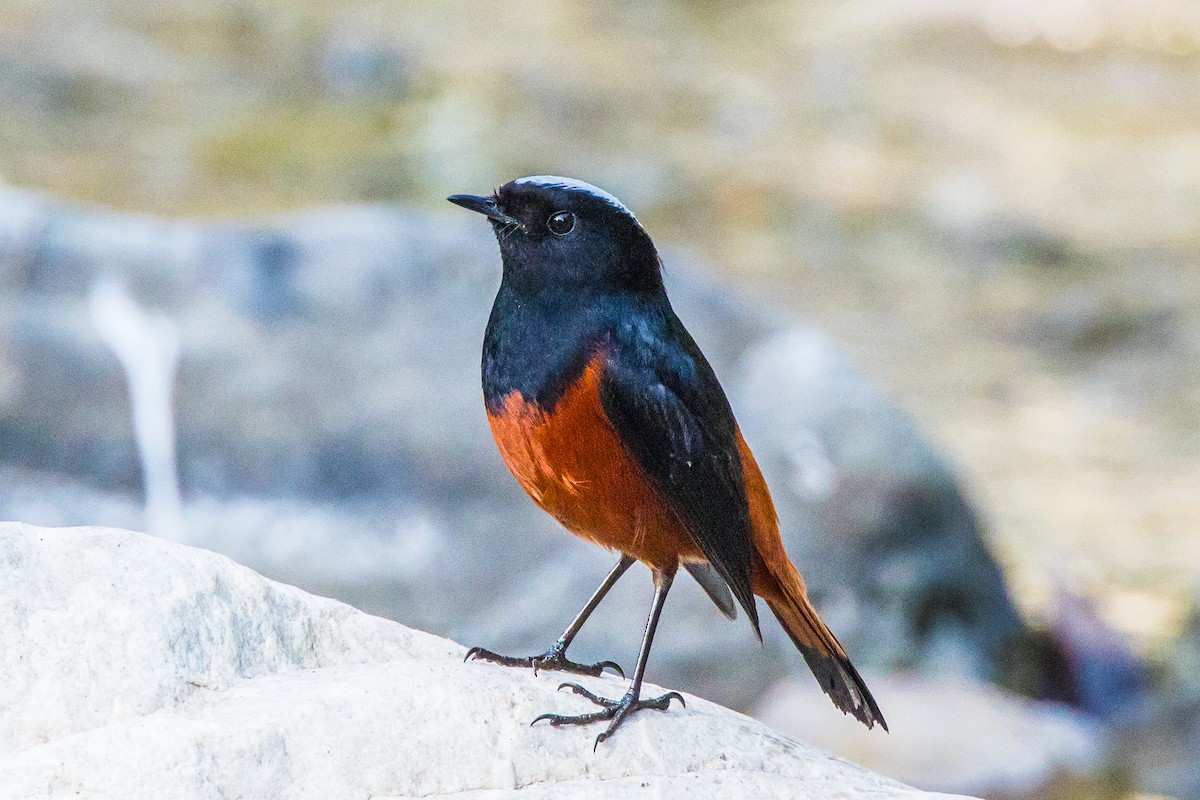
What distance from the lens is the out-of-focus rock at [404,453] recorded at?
704 cm

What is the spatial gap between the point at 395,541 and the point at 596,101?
408 inches

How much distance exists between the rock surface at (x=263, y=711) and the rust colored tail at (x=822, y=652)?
0.32 meters

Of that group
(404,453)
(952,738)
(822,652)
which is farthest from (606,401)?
(952,738)

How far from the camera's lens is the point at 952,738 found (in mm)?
6887

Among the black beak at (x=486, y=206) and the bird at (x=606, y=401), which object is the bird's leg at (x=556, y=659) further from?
the black beak at (x=486, y=206)

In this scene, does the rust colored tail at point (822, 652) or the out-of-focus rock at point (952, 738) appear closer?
the rust colored tail at point (822, 652)

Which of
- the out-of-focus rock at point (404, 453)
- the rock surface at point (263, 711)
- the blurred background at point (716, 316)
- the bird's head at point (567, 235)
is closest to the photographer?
the rock surface at point (263, 711)

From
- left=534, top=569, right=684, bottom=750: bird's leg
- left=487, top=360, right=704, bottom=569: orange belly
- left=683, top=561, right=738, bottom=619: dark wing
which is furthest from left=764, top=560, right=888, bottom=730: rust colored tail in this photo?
left=487, top=360, right=704, bottom=569: orange belly

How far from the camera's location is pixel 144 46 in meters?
15.9

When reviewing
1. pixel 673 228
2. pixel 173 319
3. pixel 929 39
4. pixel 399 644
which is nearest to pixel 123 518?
pixel 173 319

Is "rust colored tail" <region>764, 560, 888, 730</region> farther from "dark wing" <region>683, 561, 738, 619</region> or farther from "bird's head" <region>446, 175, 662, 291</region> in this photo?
"bird's head" <region>446, 175, 662, 291</region>

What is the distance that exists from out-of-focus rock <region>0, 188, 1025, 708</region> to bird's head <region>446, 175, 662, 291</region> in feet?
10.7

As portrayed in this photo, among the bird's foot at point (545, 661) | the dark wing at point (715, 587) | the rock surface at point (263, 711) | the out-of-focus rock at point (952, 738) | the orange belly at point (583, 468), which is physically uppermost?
the out-of-focus rock at point (952, 738)

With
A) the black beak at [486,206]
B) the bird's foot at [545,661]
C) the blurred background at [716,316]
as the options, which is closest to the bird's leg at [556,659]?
the bird's foot at [545,661]
